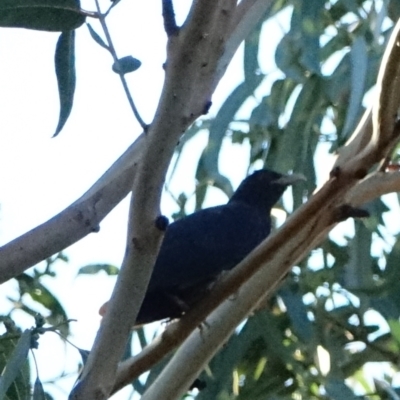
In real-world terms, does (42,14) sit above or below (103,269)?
below

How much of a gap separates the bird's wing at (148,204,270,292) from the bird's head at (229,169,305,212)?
0.14 metres

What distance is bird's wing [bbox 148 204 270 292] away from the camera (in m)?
2.60

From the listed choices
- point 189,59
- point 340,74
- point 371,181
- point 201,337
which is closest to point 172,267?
point 340,74

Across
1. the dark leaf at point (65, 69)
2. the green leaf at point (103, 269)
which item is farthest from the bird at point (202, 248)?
the dark leaf at point (65, 69)

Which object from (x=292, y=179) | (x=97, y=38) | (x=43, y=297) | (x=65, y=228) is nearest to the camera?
(x=97, y=38)

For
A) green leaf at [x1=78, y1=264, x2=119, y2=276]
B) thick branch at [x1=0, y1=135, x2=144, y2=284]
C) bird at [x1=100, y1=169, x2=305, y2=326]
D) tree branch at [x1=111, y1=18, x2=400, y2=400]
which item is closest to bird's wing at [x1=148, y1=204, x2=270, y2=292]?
bird at [x1=100, y1=169, x2=305, y2=326]

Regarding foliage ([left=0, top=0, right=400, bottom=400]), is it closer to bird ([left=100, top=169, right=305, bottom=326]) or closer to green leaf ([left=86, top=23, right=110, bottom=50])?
bird ([left=100, top=169, right=305, bottom=326])

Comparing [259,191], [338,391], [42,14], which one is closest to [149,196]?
[42,14]

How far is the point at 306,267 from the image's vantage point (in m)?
2.60

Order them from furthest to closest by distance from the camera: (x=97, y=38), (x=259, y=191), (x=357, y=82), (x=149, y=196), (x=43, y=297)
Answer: (x=259, y=191)
(x=43, y=297)
(x=357, y=82)
(x=97, y=38)
(x=149, y=196)

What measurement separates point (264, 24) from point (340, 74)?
0.25m

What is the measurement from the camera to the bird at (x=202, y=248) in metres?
2.54

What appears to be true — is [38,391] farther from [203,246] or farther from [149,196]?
[203,246]

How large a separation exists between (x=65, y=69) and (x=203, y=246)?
1.23 meters
